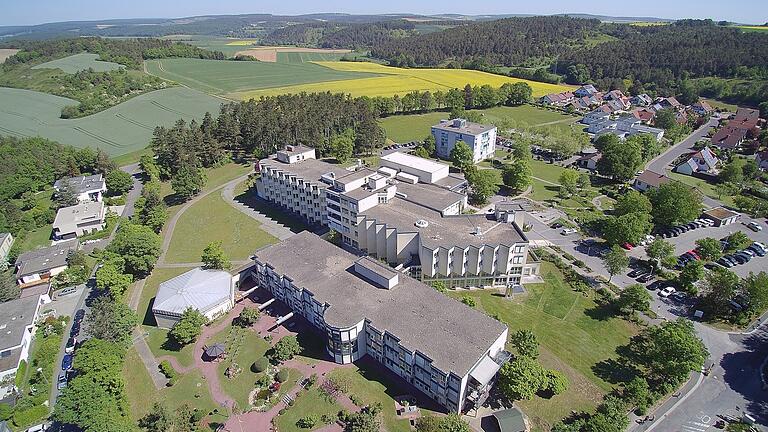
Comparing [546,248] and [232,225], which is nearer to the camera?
[546,248]

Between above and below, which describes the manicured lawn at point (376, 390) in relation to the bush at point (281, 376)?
below

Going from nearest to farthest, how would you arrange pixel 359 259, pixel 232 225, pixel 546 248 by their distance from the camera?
1. pixel 359 259
2. pixel 546 248
3. pixel 232 225

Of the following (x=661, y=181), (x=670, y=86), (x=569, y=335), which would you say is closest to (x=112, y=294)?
(x=569, y=335)

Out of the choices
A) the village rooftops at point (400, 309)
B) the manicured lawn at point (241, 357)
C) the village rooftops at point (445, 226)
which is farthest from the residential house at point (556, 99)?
the manicured lawn at point (241, 357)

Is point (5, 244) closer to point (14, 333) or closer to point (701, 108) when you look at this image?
point (14, 333)

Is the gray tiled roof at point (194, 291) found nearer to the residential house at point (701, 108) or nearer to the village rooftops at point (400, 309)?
the village rooftops at point (400, 309)

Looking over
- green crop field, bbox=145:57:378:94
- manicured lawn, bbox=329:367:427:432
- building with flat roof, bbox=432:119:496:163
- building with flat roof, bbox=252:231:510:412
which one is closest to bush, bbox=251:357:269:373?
building with flat roof, bbox=252:231:510:412

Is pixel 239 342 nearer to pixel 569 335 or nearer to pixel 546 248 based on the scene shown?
pixel 569 335
